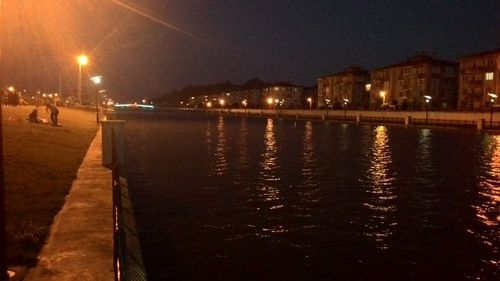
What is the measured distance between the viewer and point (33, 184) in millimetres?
13016

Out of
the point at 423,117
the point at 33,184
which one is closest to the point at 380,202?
the point at 33,184

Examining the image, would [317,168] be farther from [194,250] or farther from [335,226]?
[194,250]

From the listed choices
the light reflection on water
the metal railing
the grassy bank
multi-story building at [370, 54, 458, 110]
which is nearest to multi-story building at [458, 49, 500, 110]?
multi-story building at [370, 54, 458, 110]

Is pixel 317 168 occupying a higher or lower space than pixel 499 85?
lower

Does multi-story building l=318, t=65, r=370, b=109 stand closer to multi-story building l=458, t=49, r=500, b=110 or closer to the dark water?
multi-story building l=458, t=49, r=500, b=110

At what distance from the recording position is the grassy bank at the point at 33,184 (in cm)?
→ 853

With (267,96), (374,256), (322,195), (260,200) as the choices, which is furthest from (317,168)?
(267,96)

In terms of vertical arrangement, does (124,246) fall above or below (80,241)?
above

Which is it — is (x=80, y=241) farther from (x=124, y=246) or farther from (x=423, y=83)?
(x=423, y=83)

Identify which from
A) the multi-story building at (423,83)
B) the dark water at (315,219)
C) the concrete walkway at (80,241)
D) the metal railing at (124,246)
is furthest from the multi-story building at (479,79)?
the metal railing at (124,246)

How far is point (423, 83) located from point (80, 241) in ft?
329

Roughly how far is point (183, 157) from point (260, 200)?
1268cm

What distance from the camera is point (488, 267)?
10.0 metres

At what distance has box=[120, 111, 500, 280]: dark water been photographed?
984 centimetres
